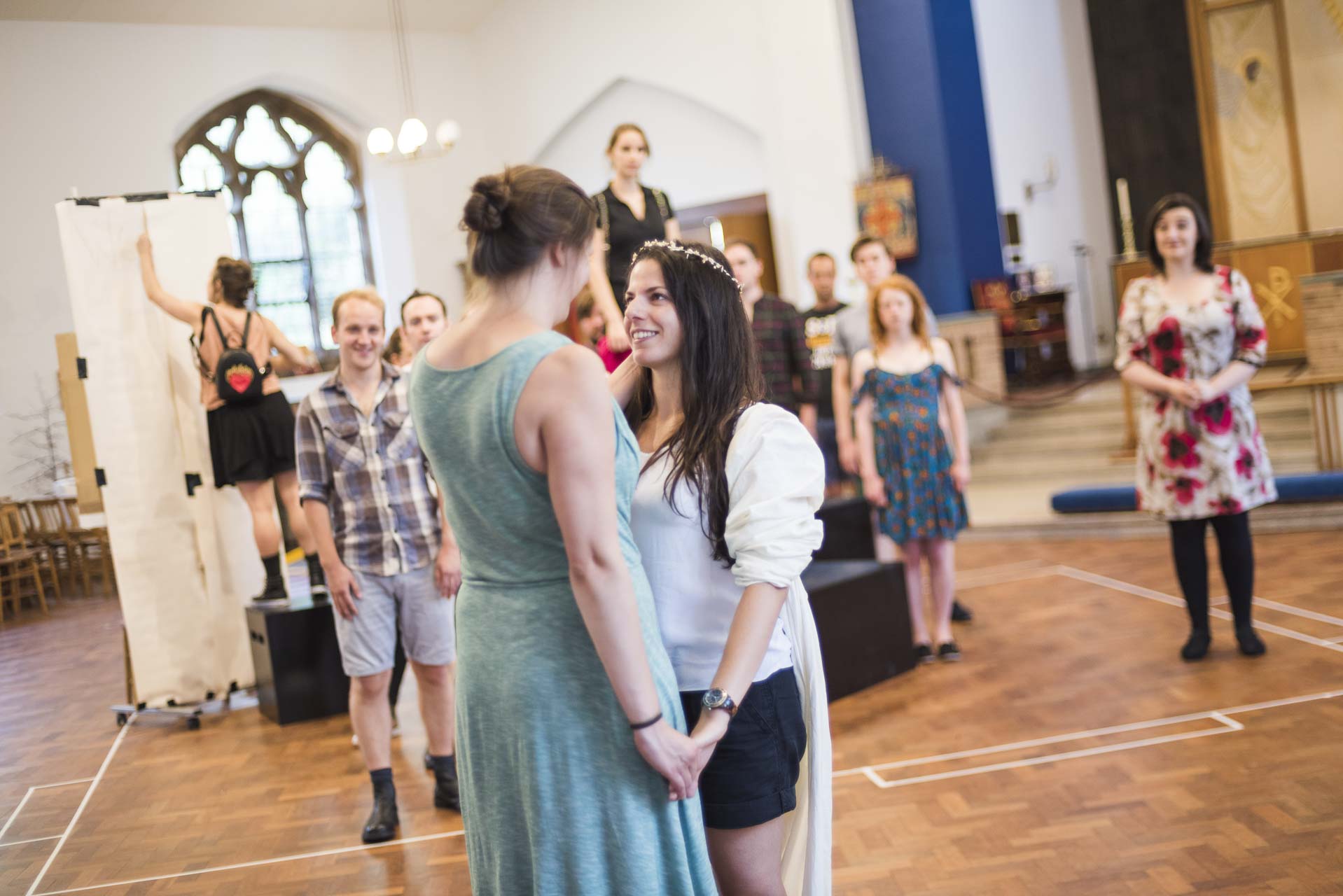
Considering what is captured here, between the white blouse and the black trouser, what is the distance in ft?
9.28

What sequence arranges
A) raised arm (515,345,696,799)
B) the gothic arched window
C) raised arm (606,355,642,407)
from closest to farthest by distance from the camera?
raised arm (515,345,696,799), raised arm (606,355,642,407), the gothic arched window

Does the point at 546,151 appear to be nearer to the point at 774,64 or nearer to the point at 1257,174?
the point at 774,64

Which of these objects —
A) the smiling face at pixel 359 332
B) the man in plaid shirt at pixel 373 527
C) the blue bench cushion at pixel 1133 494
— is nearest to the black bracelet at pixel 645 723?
the man in plaid shirt at pixel 373 527

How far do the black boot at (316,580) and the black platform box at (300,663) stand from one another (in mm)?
68

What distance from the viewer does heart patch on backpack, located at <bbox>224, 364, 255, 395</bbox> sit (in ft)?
17.3

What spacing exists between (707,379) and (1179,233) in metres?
2.89

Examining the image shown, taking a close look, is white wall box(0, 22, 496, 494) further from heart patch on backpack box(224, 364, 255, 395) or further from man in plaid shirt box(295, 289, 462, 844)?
man in plaid shirt box(295, 289, 462, 844)

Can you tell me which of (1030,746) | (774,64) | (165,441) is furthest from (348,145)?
(1030,746)

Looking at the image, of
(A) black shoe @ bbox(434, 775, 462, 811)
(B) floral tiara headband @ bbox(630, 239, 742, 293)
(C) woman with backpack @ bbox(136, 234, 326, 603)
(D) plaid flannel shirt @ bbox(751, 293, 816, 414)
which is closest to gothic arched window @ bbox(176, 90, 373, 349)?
(C) woman with backpack @ bbox(136, 234, 326, 603)

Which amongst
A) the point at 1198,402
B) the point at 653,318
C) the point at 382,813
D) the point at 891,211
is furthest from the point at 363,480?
the point at 891,211

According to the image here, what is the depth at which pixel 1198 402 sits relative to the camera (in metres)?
4.06

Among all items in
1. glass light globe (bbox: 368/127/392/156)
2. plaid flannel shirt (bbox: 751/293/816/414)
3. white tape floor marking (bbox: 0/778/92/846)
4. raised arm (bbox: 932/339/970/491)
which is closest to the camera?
white tape floor marking (bbox: 0/778/92/846)

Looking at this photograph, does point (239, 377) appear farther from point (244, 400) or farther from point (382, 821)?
point (382, 821)

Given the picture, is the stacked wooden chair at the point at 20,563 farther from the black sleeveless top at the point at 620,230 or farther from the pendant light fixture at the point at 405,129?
the pendant light fixture at the point at 405,129
